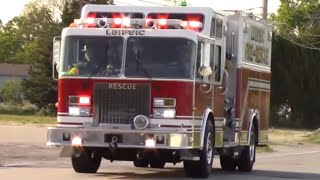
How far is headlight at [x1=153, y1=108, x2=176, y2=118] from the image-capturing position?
1559 centimetres

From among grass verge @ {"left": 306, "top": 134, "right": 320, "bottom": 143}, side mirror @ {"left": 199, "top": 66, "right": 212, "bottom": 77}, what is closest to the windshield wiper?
side mirror @ {"left": 199, "top": 66, "right": 212, "bottom": 77}

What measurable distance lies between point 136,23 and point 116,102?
1599mm

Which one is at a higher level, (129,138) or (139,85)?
(139,85)

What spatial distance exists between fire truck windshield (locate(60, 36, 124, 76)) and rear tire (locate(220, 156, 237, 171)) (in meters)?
5.56

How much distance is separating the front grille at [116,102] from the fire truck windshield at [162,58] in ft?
1.05

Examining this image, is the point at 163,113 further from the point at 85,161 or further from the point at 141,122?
the point at 85,161

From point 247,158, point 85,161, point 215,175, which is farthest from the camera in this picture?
point 247,158

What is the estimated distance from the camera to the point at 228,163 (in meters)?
20.7

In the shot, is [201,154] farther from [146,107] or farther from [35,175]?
[35,175]

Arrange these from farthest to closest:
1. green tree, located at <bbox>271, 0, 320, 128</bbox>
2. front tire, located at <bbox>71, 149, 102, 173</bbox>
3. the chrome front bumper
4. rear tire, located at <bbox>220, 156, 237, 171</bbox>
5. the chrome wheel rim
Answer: green tree, located at <bbox>271, 0, 320, 128</bbox> < rear tire, located at <bbox>220, 156, 237, 171</bbox> < front tire, located at <bbox>71, 149, 102, 173</bbox> < the chrome wheel rim < the chrome front bumper

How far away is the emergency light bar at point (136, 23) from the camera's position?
16.1 metres

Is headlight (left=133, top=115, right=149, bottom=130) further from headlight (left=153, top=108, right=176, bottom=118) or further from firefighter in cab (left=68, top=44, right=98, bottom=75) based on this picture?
firefighter in cab (left=68, top=44, right=98, bottom=75)

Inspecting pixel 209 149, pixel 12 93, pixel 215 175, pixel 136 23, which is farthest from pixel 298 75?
pixel 136 23

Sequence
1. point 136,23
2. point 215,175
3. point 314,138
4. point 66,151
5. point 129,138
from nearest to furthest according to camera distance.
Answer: point 129,138 < point 136,23 < point 66,151 < point 215,175 < point 314,138
